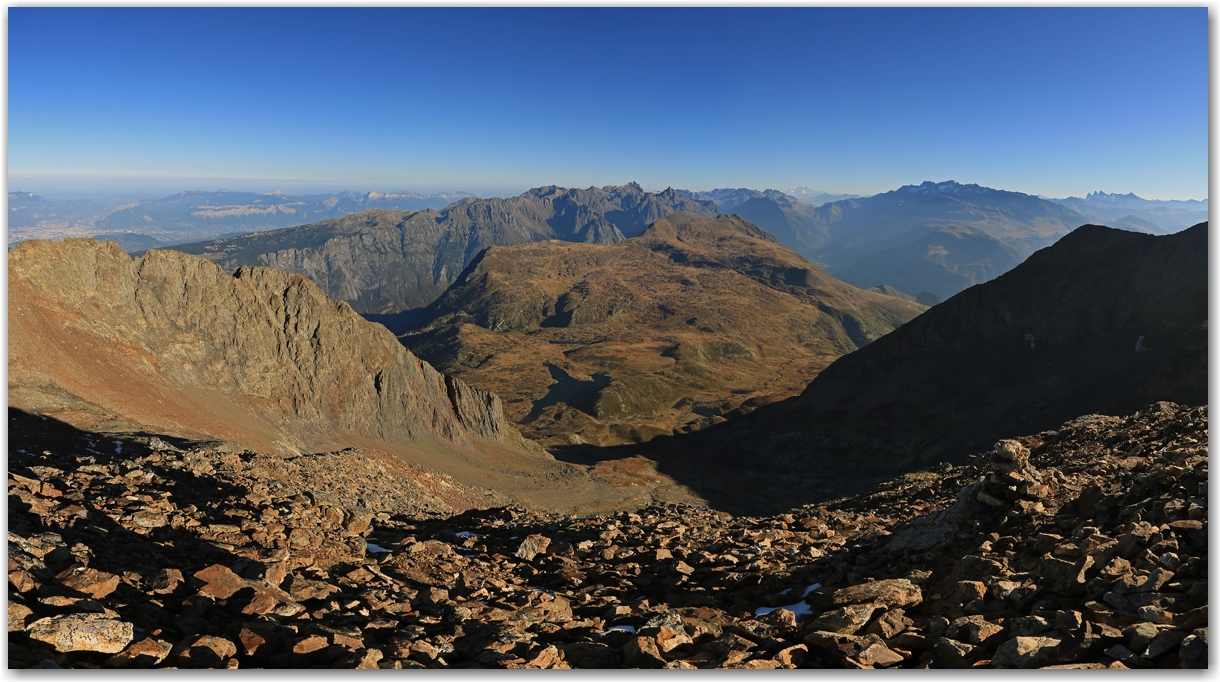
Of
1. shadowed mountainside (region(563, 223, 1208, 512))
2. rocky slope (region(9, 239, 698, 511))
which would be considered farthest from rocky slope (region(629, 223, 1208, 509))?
rocky slope (region(9, 239, 698, 511))

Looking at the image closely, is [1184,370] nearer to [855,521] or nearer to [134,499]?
[855,521]

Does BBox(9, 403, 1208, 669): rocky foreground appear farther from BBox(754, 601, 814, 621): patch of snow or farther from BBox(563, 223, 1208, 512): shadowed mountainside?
BBox(563, 223, 1208, 512): shadowed mountainside

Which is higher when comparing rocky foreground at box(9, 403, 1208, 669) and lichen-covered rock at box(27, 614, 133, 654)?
lichen-covered rock at box(27, 614, 133, 654)

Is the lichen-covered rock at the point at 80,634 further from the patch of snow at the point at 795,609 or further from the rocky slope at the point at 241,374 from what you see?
the rocky slope at the point at 241,374

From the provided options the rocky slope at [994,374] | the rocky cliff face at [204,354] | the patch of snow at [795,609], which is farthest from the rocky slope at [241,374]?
the patch of snow at [795,609]

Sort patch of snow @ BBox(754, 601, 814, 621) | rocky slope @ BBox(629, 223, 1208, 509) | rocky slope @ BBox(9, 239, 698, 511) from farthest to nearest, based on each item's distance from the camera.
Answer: rocky slope @ BBox(629, 223, 1208, 509), rocky slope @ BBox(9, 239, 698, 511), patch of snow @ BBox(754, 601, 814, 621)

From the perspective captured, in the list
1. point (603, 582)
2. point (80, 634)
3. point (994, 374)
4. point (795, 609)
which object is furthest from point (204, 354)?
point (994, 374)
